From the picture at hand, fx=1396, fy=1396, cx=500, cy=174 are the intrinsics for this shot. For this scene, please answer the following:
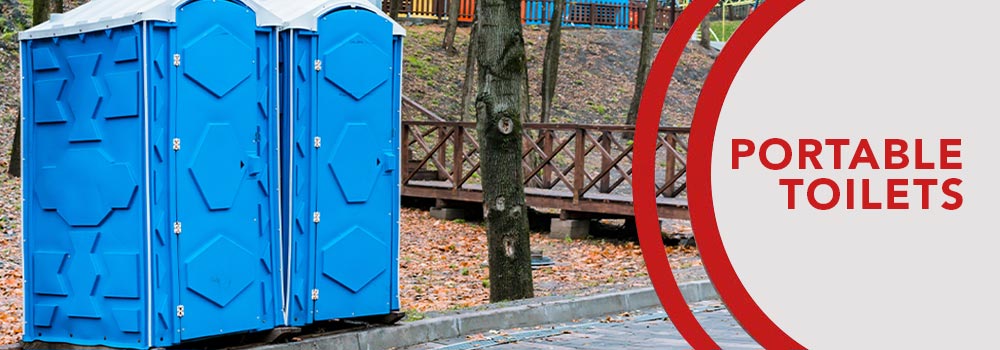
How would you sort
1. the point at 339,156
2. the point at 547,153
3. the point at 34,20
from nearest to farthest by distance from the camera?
the point at 339,156 < the point at 34,20 < the point at 547,153

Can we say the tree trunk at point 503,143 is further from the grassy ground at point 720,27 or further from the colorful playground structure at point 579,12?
the grassy ground at point 720,27

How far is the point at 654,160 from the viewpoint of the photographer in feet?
14.5

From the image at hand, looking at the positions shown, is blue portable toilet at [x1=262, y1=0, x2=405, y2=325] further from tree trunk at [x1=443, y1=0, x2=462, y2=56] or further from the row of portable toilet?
tree trunk at [x1=443, y1=0, x2=462, y2=56]

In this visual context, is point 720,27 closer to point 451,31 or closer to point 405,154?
point 451,31

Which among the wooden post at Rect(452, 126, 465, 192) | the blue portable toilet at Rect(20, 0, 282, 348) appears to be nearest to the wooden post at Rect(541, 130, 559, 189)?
the wooden post at Rect(452, 126, 465, 192)

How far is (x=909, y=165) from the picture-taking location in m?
4.80

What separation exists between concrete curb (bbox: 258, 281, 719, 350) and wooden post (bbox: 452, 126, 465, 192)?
876 centimetres

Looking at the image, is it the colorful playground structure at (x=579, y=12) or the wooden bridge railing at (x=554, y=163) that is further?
the colorful playground structure at (x=579, y=12)

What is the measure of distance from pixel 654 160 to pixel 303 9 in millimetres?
4202

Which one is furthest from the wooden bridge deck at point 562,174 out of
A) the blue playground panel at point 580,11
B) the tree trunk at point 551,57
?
the blue playground panel at point 580,11

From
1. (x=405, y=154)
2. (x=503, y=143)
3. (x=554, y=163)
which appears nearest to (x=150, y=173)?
(x=503, y=143)

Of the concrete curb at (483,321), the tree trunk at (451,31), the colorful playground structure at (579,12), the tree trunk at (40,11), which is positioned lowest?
the concrete curb at (483,321)

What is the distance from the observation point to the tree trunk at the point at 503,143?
10523 millimetres

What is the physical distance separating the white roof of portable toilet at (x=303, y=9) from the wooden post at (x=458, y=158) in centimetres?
1122
